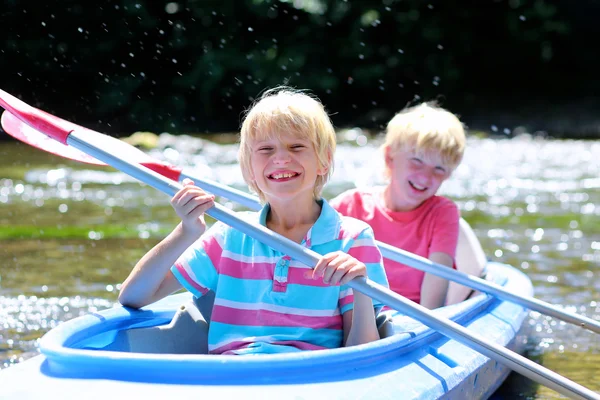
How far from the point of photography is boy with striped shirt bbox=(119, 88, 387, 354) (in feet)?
7.17

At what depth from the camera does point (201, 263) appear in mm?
2309

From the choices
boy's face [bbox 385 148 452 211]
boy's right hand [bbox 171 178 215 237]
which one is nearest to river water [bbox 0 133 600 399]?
boy's face [bbox 385 148 452 211]

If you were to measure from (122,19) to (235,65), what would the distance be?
67.1 inches

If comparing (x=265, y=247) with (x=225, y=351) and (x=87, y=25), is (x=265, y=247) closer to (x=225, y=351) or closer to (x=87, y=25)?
(x=225, y=351)

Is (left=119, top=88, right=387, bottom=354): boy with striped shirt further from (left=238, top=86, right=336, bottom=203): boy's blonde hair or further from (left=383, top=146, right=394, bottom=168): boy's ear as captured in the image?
(left=383, top=146, right=394, bottom=168): boy's ear

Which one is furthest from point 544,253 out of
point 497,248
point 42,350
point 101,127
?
point 101,127

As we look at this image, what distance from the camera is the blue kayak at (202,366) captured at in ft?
6.15

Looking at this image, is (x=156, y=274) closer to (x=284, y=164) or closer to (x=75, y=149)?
(x=284, y=164)

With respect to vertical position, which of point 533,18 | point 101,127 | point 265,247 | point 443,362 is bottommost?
point 443,362

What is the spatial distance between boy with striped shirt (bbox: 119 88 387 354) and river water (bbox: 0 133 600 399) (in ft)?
3.68

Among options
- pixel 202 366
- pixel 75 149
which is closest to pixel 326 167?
pixel 202 366

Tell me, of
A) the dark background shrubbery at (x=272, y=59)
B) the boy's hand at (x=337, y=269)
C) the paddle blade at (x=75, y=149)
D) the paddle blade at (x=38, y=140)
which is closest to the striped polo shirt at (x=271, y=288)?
the boy's hand at (x=337, y=269)

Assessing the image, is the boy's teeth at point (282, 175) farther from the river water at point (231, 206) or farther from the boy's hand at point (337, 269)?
the river water at point (231, 206)

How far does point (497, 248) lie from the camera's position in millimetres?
5527
